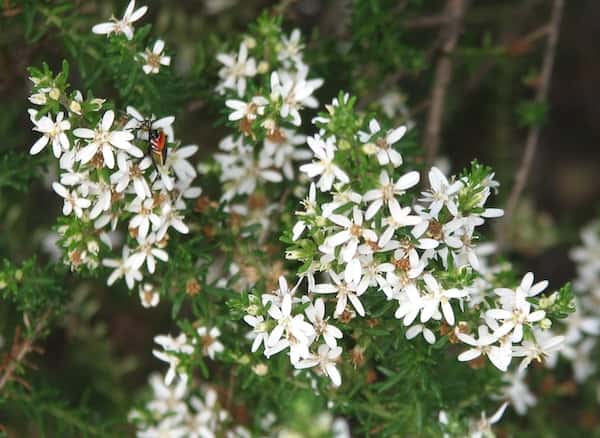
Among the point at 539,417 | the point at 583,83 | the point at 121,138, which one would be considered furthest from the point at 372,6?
the point at 583,83

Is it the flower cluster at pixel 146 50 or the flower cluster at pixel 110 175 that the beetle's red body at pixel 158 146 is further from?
the flower cluster at pixel 146 50

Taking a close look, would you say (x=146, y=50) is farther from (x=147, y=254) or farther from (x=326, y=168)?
(x=326, y=168)

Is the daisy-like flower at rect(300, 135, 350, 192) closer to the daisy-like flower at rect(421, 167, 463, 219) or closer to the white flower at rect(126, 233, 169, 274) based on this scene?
the daisy-like flower at rect(421, 167, 463, 219)

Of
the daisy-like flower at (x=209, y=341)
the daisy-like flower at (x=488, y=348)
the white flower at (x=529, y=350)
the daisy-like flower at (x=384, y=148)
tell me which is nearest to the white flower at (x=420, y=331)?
the daisy-like flower at (x=488, y=348)

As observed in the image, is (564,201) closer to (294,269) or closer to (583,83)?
(583,83)

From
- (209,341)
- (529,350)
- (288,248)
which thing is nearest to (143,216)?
(288,248)

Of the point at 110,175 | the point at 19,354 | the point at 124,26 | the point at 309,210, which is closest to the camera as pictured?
the point at 309,210

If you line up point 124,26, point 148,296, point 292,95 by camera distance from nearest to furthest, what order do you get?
point 124,26
point 292,95
point 148,296
